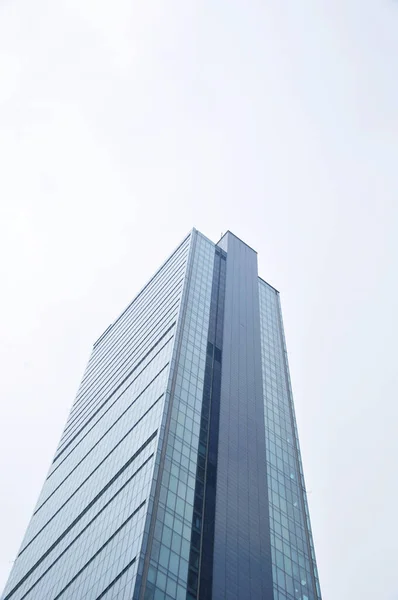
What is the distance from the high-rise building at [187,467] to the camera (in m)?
55.7

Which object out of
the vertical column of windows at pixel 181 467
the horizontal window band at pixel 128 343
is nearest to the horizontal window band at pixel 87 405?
the horizontal window band at pixel 128 343

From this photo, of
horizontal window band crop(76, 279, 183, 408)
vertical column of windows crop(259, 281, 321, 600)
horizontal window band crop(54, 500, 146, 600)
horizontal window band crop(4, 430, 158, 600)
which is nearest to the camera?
horizontal window band crop(54, 500, 146, 600)

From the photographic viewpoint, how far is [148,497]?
57125 mm

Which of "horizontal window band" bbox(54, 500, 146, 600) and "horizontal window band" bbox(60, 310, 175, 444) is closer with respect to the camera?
"horizontal window band" bbox(54, 500, 146, 600)

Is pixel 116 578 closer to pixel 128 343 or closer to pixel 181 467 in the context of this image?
pixel 181 467

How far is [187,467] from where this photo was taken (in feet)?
209

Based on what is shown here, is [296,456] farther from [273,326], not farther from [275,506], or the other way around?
[273,326]

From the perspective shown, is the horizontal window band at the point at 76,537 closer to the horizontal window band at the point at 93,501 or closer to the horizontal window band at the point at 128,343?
the horizontal window band at the point at 93,501

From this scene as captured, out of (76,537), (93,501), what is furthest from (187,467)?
(76,537)

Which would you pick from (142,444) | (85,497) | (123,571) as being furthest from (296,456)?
(123,571)

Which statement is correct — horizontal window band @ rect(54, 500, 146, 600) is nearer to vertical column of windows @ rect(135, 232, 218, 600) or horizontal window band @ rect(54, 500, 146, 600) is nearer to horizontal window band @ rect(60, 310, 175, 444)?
vertical column of windows @ rect(135, 232, 218, 600)

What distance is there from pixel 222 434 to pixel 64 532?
2589 centimetres

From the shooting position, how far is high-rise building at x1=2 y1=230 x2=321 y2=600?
183 feet

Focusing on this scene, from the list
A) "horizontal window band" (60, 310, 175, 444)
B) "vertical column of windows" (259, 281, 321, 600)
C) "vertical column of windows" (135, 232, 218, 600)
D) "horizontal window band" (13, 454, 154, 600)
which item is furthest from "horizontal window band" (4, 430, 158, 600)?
"horizontal window band" (60, 310, 175, 444)
